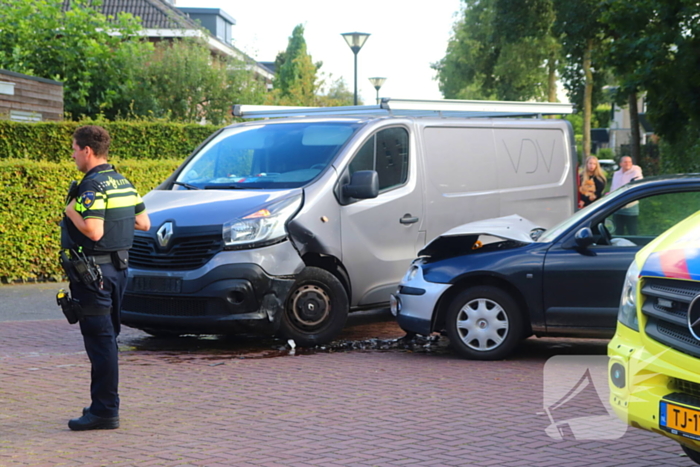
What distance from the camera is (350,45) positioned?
84.4 feet

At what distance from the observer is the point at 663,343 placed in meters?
4.29

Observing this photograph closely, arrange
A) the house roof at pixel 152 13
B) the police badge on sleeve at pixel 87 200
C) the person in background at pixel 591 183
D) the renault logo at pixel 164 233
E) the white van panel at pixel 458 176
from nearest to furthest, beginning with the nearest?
the police badge on sleeve at pixel 87 200 < the renault logo at pixel 164 233 < the white van panel at pixel 458 176 < the person in background at pixel 591 183 < the house roof at pixel 152 13

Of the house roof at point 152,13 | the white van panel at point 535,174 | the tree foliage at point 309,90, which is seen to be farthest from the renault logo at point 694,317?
the tree foliage at point 309,90

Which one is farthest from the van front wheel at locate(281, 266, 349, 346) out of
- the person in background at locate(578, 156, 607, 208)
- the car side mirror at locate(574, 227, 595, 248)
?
the person in background at locate(578, 156, 607, 208)

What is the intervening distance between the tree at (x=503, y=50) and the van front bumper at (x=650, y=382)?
1464 inches

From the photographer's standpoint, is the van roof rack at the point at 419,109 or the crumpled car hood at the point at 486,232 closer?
the crumpled car hood at the point at 486,232

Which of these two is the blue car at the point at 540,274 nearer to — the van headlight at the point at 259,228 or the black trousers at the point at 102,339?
the van headlight at the point at 259,228

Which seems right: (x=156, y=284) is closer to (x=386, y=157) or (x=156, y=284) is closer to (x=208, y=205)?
(x=208, y=205)

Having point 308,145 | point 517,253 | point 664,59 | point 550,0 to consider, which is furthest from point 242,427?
point 550,0

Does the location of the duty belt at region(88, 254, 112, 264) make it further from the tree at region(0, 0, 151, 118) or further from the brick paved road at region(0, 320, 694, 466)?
the tree at region(0, 0, 151, 118)

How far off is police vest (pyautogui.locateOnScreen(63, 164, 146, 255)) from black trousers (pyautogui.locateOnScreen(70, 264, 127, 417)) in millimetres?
154

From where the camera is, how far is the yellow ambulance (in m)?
4.14

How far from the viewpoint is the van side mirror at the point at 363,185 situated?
8859mm

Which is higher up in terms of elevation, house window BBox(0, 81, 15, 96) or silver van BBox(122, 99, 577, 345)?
house window BBox(0, 81, 15, 96)
